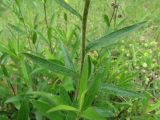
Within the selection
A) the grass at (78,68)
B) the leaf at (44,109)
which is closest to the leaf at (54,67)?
the grass at (78,68)

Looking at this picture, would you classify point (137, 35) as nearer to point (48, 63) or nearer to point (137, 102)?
point (137, 102)

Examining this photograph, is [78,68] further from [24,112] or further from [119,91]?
[24,112]

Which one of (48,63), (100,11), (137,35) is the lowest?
(48,63)

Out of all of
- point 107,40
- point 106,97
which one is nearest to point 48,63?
point 107,40

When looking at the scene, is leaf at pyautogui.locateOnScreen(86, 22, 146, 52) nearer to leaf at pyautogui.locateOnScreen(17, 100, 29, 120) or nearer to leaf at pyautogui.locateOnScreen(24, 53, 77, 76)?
leaf at pyautogui.locateOnScreen(24, 53, 77, 76)

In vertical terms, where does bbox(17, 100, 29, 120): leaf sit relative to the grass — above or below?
below

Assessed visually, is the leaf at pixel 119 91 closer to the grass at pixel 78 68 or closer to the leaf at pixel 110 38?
the grass at pixel 78 68

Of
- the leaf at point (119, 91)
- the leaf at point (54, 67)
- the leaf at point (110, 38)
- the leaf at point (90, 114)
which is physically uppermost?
the leaf at point (110, 38)

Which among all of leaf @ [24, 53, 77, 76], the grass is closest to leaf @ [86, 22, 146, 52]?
the grass
